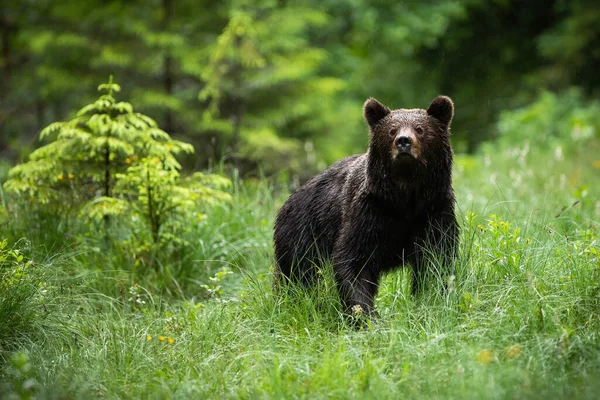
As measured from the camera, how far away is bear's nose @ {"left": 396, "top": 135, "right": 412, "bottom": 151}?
465 cm

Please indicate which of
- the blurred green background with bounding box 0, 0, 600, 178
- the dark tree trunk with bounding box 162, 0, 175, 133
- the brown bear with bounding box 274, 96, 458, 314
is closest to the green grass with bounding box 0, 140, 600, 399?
the brown bear with bounding box 274, 96, 458, 314

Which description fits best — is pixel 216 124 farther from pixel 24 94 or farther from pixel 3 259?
pixel 3 259

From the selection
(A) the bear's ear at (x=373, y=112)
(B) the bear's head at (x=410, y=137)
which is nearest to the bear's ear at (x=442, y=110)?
(B) the bear's head at (x=410, y=137)

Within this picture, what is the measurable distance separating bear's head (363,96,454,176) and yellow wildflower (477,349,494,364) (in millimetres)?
1430

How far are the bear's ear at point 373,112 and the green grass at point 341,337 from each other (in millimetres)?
968

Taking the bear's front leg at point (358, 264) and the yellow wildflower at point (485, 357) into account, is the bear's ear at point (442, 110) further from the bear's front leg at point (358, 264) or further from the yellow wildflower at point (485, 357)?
the yellow wildflower at point (485, 357)

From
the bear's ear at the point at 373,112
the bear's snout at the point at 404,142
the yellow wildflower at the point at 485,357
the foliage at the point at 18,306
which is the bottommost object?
the foliage at the point at 18,306

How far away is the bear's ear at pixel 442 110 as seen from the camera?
16.6ft

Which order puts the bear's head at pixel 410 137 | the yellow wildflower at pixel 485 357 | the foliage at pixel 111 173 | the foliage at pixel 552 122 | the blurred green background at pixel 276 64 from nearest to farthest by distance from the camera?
the yellow wildflower at pixel 485 357 → the bear's head at pixel 410 137 → the foliage at pixel 111 173 → the blurred green background at pixel 276 64 → the foliage at pixel 552 122

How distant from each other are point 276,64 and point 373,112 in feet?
22.6

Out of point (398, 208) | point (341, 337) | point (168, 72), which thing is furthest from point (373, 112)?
point (168, 72)

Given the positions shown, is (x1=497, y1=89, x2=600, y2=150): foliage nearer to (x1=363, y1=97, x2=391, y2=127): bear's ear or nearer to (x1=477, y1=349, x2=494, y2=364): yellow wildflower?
(x1=363, y1=97, x2=391, y2=127): bear's ear

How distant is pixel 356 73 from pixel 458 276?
1288 centimetres

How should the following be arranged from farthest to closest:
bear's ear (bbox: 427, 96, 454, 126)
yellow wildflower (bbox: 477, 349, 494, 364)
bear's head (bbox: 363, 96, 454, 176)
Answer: bear's ear (bbox: 427, 96, 454, 126), bear's head (bbox: 363, 96, 454, 176), yellow wildflower (bbox: 477, 349, 494, 364)
